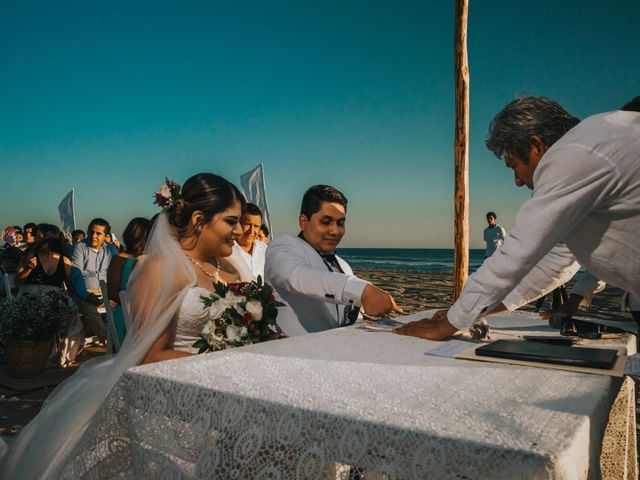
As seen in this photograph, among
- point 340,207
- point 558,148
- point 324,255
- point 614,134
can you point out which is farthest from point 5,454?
point 614,134

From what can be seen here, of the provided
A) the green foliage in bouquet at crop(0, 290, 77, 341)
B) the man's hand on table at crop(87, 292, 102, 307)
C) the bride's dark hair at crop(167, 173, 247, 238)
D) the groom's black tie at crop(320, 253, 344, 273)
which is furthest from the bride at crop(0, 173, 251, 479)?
the man's hand on table at crop(87, 292, 102, 307)

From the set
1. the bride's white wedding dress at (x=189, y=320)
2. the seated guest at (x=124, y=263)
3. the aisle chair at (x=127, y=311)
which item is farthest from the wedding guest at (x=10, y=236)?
the bride's white wedding dress at (x=189, y=320)

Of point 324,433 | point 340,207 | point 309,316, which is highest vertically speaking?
point 340,207

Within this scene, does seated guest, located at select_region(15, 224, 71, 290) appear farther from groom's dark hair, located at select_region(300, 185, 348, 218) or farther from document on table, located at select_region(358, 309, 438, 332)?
document on table, located at select_region(358, 309, 438, 332)

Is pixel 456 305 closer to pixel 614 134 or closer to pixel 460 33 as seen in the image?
pixel 614 134

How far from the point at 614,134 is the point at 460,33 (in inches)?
241

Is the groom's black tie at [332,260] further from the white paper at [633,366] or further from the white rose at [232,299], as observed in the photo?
the white paper at [633,366]

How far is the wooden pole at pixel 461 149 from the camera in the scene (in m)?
6.96

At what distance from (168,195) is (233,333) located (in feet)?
3.57

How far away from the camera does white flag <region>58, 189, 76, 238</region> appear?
13.5 meters

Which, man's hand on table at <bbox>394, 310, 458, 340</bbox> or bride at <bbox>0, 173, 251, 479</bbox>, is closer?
man's hand on table at <bbox>394, 310, 458, 340</bbox>

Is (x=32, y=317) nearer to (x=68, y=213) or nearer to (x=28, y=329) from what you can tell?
(x=28, y=329)

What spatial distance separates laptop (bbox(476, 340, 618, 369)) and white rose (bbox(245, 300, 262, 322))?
1019mm

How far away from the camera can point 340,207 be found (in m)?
3.08
